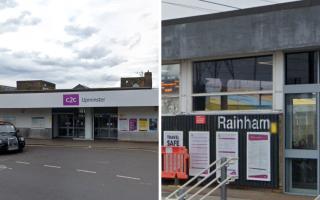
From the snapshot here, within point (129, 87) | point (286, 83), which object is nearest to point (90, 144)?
point (129, 87)

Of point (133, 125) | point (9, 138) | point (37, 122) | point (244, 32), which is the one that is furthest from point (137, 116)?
point (244, 32)

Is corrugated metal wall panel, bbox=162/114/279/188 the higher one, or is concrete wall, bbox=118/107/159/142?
concrete wall, bbox=118/107/159/142

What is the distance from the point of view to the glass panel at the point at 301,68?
11.9 ft

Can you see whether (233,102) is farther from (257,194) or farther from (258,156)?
(257,194)

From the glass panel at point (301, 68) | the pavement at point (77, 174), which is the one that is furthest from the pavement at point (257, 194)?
the pavement at point (77, 174)

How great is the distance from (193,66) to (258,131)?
2.89ft

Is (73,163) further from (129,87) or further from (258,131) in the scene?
(258,131)

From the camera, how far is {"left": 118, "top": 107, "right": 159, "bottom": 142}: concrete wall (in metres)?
1.10

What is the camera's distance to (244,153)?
3994mm

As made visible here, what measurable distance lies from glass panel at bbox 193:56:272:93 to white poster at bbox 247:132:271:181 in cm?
43

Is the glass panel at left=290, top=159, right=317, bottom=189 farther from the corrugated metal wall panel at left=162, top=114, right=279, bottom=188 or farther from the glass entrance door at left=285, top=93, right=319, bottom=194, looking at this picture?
the corrugated metal wall panel at left=162, top=114, right=279, bottom=188

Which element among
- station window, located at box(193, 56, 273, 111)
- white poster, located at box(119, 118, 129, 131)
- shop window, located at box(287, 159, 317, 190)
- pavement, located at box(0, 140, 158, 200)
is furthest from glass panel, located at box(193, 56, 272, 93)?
white poster, located at box(119, 118, 129, 131)

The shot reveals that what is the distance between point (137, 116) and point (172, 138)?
3.27 meters

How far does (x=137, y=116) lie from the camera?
1115 millimetres
